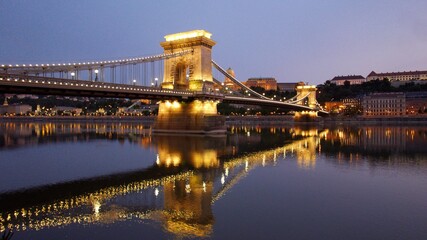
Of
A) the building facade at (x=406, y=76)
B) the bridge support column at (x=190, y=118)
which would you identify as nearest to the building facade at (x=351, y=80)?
the building facade at (x=406, y=76)

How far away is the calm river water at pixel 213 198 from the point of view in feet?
31.9

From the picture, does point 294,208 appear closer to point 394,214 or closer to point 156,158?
point 394,214

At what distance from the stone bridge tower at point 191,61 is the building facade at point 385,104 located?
77711 millimetres

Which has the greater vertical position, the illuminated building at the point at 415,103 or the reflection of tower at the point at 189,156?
the illuminated building at the point at 415,103

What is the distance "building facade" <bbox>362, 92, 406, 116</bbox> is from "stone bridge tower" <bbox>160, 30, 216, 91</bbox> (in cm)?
7771

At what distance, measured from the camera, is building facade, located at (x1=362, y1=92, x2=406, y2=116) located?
348ft

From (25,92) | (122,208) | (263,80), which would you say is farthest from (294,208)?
(263,80)

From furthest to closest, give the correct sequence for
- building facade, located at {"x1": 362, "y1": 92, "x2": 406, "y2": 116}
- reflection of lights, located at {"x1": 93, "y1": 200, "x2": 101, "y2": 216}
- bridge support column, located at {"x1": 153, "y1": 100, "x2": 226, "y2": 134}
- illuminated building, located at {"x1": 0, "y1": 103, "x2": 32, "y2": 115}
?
1. illuminated building, located at {"x1": 0, "y1": 103, "x2": 32, "y2": 115}
2. building facade, located at {"x1": 362, "y1": 92, "x2": 406, "y2": 116}
3. bridge support column, located at {"x1": 153, "y1": 100, "x2": 226, "y2": 134}
4. reflection of lights, located at {"x1": 93, "y1": 200, "x2": 101, "y2": 216}

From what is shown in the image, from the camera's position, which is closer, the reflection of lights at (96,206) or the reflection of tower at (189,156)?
the reflection of lights at (96,206)

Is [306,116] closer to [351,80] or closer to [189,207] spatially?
[189,207]

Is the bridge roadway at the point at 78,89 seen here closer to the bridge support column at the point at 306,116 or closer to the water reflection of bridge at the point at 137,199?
the water reflection of bridge at the point at 137,199

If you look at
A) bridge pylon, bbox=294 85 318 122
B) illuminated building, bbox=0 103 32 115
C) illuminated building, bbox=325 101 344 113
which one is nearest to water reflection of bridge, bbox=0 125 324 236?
bridge pylon, bbox=294 85 318 122

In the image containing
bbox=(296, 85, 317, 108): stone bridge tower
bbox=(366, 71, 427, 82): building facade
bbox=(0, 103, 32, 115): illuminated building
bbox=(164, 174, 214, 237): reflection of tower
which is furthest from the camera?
bbox=(366, 71, 427, 82): building facade

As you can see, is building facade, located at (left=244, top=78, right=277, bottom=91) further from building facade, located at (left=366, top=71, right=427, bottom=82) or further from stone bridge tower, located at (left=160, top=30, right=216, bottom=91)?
stone bridge tower, located at (left=160, top=30, right=216, bottom=91)
